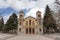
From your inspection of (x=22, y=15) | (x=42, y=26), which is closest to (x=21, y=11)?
(x=22, y=15)

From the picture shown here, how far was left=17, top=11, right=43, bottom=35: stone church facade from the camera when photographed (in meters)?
52.0

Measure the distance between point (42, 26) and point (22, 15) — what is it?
8.09m

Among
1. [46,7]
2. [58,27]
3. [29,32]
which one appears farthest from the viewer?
[46,7]

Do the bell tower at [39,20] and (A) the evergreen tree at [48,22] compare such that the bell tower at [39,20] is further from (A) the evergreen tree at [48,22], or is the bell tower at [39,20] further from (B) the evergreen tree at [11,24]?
(B) the evergreen tree at [11,24]

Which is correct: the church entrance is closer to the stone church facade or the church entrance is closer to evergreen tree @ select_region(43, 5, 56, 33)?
the stone church facade

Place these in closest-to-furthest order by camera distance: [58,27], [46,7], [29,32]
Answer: [29,32] → [58,27] → [46,7]

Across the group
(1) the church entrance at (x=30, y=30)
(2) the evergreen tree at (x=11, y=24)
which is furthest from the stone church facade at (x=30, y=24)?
(2) the evergreen tree at (x=11, y=24)

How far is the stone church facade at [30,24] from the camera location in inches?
2048

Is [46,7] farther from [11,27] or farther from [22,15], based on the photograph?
[11,27]

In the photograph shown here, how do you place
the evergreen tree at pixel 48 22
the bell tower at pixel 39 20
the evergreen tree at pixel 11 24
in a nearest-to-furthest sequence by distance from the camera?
1. the bell tower at pixel 39 20
2. the evergreen tree at pixel 48 22
3. the evergreen tree at pixel 11 24

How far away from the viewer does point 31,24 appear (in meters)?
52.7

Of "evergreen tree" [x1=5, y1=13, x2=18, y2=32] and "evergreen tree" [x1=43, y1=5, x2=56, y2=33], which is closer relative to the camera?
→ "evergreen tree" [x1=43, y1=5, x2=56, y2=33]

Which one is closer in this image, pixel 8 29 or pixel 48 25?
pixel 48 25

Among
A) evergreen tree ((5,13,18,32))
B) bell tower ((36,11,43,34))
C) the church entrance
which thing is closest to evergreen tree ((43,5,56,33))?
bell tower ((36,11,43,34))
